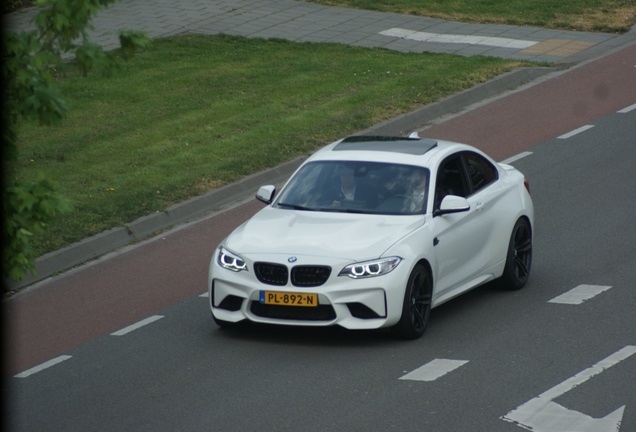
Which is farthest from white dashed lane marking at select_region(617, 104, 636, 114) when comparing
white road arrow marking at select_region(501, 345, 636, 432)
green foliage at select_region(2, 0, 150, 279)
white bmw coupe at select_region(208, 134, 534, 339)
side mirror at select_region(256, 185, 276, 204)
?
green foliage at select_region(2, 0, 150, 279)

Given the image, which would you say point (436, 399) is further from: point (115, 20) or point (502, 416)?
point (115, 20)

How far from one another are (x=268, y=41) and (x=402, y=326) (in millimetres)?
16328

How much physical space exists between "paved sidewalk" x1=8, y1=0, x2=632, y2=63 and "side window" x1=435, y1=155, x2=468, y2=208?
12682 millimetres

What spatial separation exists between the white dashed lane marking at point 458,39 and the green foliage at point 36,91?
19.0m

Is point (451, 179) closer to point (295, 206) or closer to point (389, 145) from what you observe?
point (389, 145)

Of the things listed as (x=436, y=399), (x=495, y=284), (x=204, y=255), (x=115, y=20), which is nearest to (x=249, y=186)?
(x=204, y=255)

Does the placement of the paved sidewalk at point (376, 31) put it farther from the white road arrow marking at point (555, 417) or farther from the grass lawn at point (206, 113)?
the white road arrow marking at point (555, 417)

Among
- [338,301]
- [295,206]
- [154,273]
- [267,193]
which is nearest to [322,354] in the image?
[338,301]

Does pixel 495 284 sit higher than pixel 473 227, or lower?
lower

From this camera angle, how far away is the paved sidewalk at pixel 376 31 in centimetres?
2240

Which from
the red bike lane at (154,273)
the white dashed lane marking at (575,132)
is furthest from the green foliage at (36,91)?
the white dashed lane marking at (575,132)

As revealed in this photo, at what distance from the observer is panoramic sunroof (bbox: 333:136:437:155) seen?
12000 mm

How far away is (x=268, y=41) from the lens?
85.9 ft

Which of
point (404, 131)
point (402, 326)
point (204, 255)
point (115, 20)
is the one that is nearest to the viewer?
point (402, 326)
